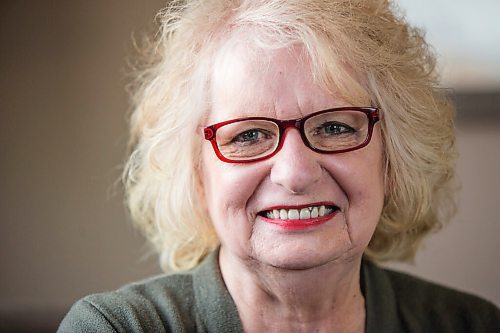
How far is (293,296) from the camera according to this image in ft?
5.09

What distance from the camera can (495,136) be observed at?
8.23 ft

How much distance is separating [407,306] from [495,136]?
0.94 metres

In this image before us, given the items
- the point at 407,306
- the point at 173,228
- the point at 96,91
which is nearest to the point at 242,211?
the point at 173,228

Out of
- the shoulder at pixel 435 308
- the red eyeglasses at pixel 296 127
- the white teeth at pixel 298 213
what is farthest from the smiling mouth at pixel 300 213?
the shoulder at pixel 435 308

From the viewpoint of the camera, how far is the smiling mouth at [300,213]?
1.46m

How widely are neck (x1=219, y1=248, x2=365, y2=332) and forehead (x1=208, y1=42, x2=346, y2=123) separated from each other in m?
0.30

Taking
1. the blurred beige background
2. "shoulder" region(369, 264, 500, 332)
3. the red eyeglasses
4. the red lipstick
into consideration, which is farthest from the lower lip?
the blurred beige background

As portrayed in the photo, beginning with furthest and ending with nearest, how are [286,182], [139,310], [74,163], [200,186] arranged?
1. [74,163]
2. [200,186]
3. [139,310]
4. [286,182]

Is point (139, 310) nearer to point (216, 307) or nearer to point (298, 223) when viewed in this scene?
point (216, 307)

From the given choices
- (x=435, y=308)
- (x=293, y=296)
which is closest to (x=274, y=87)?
(x=293, y=296)

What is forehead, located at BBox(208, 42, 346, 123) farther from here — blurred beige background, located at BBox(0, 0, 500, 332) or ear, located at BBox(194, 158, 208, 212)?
blurred beige background, located at BBox(0, 0, 500, 332)

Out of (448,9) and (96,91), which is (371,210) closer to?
(448,9)

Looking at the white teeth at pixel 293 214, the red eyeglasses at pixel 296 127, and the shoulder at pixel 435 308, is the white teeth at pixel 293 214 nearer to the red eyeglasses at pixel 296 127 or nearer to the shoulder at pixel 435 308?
the red eyeglasses at pixel 296 127

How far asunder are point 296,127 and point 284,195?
0.41 ft
